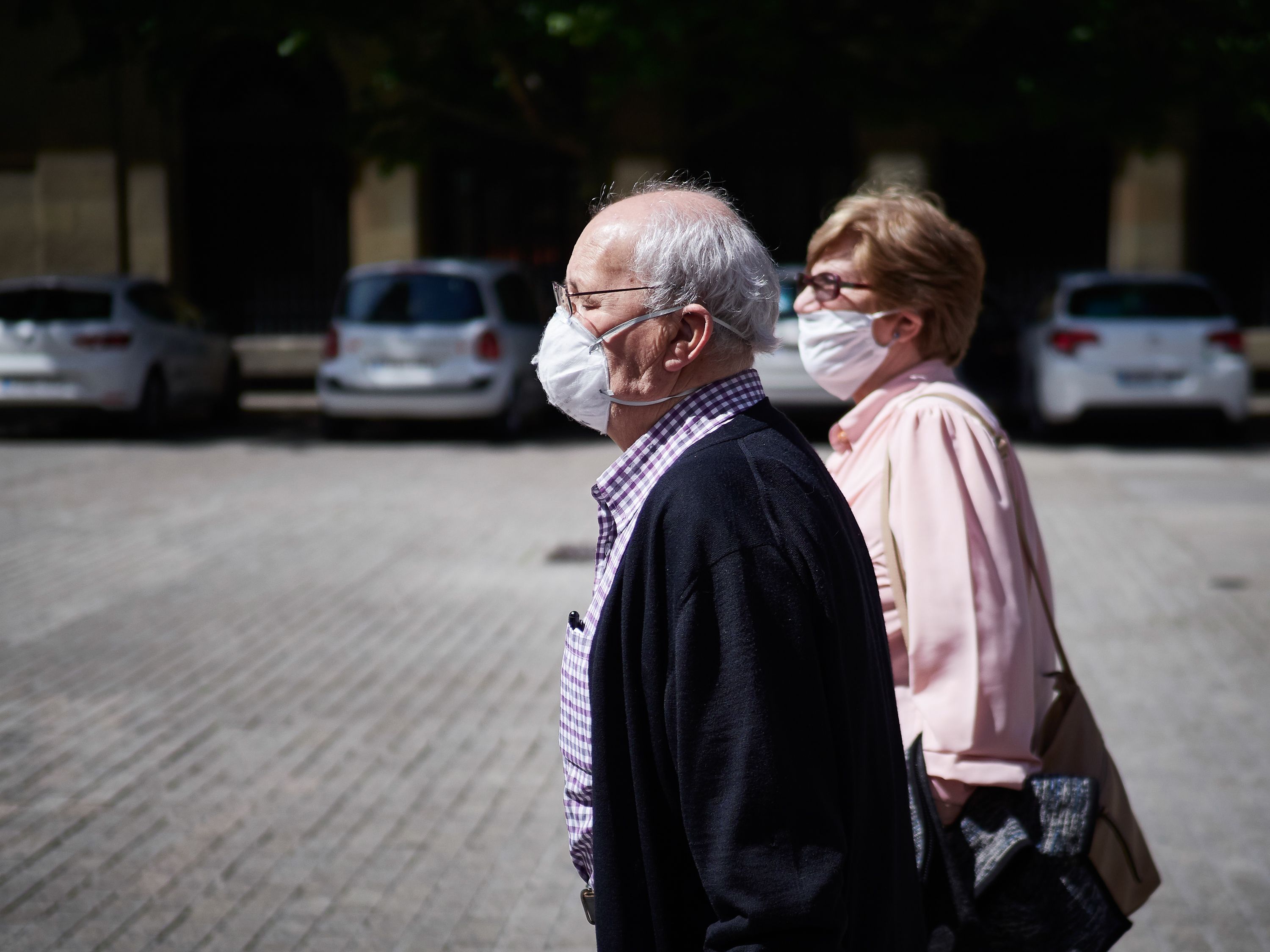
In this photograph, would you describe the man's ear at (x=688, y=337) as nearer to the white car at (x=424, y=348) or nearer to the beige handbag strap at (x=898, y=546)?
the beige handbag strap at (x=898, y=546)

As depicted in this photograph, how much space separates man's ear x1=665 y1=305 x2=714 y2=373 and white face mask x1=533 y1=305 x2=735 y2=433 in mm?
37

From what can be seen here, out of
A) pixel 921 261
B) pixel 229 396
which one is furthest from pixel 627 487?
pixel 229 396

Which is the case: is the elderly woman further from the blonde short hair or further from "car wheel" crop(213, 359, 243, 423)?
"car wheel" crop(213, 359, 243, 423)

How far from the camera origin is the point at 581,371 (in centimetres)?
194

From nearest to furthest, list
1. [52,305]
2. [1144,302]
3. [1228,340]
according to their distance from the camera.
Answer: [1228,340]
[1144,302]
[52,305]

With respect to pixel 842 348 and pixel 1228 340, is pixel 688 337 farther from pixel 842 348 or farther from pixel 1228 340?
pixel 1228 340

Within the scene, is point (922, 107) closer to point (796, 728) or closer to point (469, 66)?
point (469, 66)

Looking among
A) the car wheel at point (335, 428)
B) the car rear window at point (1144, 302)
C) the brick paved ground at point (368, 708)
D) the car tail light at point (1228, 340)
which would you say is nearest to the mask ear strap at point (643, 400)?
the brick paved ground at point (368, 708)

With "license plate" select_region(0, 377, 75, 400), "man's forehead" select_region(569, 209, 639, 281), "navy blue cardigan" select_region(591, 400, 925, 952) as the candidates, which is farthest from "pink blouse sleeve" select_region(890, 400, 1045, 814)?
"license plate" select_region(0, 377, 75, 400)

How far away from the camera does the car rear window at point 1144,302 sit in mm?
13930

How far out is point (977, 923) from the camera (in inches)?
87.3

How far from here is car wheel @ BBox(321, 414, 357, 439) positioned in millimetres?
14906

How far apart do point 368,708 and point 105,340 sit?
10062 millimetres

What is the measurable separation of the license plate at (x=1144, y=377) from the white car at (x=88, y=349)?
9459 millimetres
